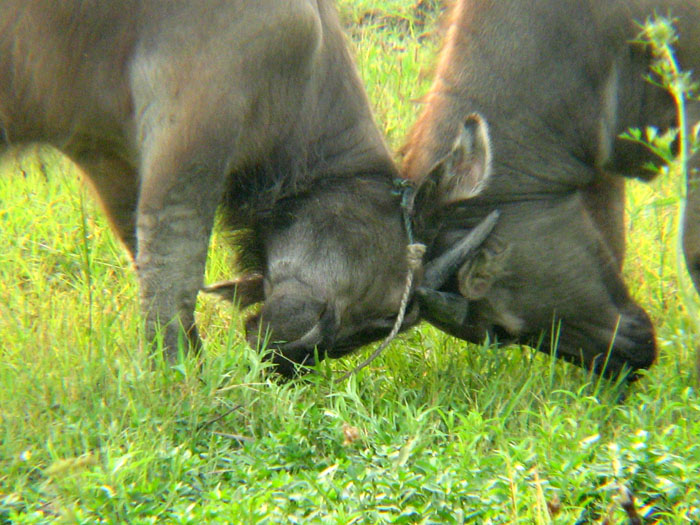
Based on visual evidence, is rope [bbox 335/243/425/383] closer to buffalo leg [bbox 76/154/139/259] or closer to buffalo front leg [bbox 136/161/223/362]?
buffalo front leg [bbox 136/161/223/362]

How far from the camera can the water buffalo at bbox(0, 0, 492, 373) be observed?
3.49 meters

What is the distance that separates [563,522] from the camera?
108 inches

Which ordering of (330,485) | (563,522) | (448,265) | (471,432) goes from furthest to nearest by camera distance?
(448,265), (471,432), (330,485), (563,522)

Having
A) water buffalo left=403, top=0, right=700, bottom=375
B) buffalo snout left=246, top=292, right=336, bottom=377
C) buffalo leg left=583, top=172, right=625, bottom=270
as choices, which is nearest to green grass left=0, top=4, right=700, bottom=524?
buffalo snout left=246, top=292, right=336, bottom=377

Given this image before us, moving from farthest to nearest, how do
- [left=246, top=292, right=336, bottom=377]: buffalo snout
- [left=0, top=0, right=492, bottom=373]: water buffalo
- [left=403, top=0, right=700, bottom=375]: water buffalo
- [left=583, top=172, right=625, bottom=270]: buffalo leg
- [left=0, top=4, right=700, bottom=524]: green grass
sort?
1. [left=583, top=172, right=625, bottom=270]: buffalo leg
2. [left=403, top=0, right=700, bottom=375]: water buffalo
3. [left=246, top=292, right=336, bottom=377]: buffalo snout
4. [left=0, top=0, right=492, bottom=373]: water buffalo
5. [left=0, top=4, right=700, bottom=524]: green grass

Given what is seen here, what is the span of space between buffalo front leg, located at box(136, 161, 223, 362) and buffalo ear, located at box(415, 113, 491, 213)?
895mm

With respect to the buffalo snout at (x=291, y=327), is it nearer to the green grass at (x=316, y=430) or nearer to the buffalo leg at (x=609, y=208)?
the green grass at (x=316, y=430)

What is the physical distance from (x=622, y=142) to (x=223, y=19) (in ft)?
5.85

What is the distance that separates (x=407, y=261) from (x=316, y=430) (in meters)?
0.87

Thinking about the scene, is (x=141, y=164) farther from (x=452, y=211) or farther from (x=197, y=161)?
(x=452, y=211)

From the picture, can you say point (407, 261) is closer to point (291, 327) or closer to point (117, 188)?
point (291, 327)

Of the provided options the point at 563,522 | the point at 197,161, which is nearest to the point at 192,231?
the point at 197,161

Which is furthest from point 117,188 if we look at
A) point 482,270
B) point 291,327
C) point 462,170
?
point 482,270

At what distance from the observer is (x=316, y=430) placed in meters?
3.42
